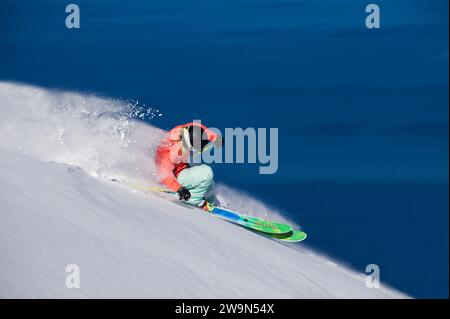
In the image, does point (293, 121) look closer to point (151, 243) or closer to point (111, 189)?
point (111, 189)

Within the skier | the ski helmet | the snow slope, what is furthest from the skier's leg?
the snow slope

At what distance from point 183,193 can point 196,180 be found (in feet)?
1.41

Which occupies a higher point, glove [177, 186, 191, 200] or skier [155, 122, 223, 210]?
skier [155, 122, 223, 210]

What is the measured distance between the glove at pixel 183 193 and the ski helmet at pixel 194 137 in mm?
495

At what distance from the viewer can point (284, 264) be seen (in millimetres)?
7918

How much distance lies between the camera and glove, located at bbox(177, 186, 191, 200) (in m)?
8.78

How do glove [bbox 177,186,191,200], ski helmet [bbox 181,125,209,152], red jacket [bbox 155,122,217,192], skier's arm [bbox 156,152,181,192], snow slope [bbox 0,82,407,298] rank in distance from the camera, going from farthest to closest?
1. skier's arm [bbox 156,152,181,192]
2. red jacket [bbox 155,122,217,192]
3. ski helmet [bbox 181,125,209,152]
4. glove [bbox 177,186,191,200]
5. snow slope [bbox 0,82,407,298]

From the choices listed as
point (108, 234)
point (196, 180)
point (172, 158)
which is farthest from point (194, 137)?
point (108, 234)

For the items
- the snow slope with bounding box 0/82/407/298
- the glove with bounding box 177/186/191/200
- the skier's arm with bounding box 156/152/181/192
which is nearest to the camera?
the snow slope with bounding box 0/82/407/298

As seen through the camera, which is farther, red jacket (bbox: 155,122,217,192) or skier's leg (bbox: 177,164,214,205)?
skier's leg (bbox: 177,164,214,205)

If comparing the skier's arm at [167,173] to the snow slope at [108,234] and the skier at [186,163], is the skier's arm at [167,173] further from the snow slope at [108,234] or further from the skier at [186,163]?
the snow slope at [108,234]

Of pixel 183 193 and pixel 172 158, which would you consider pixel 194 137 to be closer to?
pixel 172 158

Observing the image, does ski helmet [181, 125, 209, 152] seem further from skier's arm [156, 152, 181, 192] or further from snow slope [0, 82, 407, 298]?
snow slope [0, 82, 407, 298]
